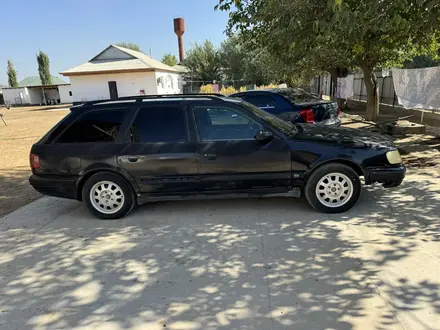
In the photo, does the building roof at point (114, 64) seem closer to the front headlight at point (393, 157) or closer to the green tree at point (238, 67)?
the green tree at point (238, 67)

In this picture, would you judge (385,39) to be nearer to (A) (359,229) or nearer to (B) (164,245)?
(A) (359,229)

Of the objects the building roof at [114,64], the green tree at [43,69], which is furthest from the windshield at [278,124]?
the green tree at [43,69]

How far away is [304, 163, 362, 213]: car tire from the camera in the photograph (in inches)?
180

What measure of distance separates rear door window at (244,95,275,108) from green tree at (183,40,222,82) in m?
37.0

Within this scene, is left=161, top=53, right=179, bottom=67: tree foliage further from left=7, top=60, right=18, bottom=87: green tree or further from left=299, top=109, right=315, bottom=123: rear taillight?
left=299, top=109, right=315, bottom=123: rear taillight

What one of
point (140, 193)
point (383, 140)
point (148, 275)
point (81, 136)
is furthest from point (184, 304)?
point (383, 140)

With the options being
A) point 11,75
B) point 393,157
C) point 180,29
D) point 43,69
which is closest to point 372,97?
point 393,157

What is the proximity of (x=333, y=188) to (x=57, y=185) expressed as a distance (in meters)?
3.81

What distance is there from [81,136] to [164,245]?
80.0 inches

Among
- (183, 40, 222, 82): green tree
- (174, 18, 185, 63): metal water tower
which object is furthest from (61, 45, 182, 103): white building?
(174, 18, 185, 63): metal water tower

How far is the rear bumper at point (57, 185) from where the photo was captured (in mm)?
4848

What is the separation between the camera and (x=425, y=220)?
433 centimetres

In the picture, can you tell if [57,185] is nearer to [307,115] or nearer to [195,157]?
[195,157]

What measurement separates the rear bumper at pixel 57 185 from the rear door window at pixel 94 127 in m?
0.54
